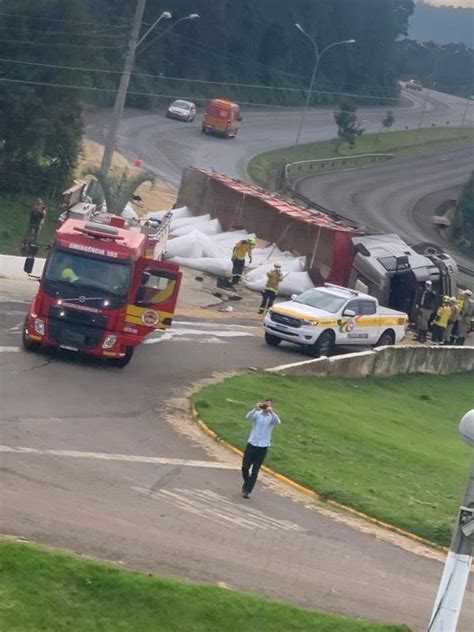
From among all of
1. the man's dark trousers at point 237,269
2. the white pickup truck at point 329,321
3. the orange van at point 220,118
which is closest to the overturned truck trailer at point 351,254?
the man's dark trousers at point 237,269

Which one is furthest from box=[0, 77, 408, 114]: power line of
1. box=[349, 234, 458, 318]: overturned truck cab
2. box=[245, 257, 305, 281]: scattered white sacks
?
box=[349, 234, 458, 318]: overturned truck cab

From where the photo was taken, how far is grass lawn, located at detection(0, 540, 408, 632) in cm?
1134

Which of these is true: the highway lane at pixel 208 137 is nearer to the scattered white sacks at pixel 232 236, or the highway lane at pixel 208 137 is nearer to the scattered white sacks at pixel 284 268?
A: the scattered white sacks at pixel 232 236

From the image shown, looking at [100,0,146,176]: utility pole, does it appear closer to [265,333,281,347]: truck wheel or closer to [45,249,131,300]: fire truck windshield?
[265,333,281,347]: truck wheel

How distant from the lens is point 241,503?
17172 millimetres

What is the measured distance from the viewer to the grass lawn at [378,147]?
82.4 m

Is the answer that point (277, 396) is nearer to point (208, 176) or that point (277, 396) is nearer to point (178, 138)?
point (208, 176)

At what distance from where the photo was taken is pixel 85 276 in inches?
959

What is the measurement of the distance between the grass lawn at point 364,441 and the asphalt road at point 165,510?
0.67 meters

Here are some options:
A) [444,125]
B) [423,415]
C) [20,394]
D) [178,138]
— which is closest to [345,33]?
[444,125]

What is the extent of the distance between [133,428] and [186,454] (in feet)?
5.02

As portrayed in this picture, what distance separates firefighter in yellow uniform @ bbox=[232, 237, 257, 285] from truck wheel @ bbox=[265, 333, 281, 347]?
6.64 m

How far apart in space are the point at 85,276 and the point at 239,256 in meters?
14.1

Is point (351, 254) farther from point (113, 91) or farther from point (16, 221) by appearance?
point (113, 91)
